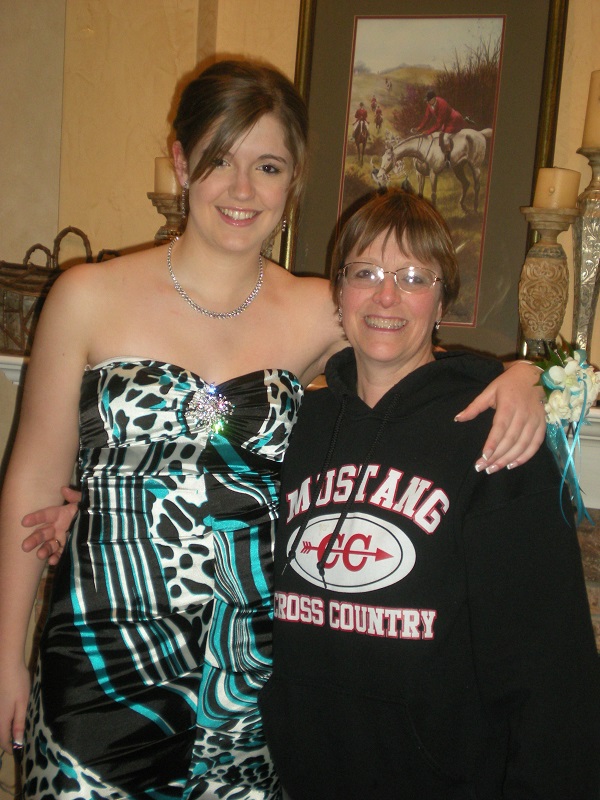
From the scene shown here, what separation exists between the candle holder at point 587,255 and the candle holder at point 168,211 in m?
1.07

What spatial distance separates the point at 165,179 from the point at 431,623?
60.2 inches

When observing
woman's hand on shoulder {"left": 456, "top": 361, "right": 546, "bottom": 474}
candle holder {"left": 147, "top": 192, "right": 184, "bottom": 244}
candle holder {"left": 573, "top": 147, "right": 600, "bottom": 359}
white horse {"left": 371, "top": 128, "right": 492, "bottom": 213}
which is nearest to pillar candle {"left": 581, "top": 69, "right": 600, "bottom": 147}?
candle holder {"left": 573, "top": 147, "right": 600, "bottom": 359}

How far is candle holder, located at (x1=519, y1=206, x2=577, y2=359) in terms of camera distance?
199cm

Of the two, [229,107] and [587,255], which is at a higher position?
[229,107]

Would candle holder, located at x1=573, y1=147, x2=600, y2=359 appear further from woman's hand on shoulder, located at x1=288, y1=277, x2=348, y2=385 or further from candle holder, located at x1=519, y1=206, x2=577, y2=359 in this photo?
woman's hand on shoulder, located at x1=288, y1=277, x2=348, y2=385

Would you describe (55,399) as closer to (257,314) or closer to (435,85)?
(257,314)

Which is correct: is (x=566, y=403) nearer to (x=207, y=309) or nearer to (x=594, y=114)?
(x=207, y=309)

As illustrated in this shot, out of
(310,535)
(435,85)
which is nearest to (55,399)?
(310,535)

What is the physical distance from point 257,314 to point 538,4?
1.29m


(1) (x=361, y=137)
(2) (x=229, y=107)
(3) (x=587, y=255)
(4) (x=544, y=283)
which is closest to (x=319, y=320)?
(2) (x=229, y=107)

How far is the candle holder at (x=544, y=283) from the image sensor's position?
1.99 m

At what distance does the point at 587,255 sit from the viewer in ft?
6.52

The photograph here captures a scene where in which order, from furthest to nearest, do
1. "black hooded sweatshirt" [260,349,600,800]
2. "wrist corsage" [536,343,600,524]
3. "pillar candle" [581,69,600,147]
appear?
"pillar candle" [581,69,600,147], "wrist corsage" [536,343,600,524], "black hooded sweatshirt" [260,349,600,800]

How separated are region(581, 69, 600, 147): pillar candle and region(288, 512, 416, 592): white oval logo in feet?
4.04
